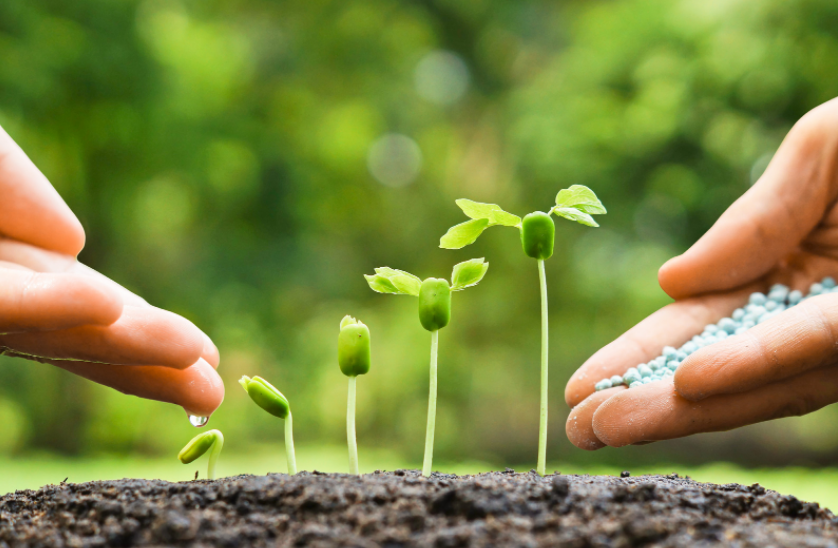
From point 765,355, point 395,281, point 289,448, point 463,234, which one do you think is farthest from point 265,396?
point 765,355

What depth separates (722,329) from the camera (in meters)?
1.07

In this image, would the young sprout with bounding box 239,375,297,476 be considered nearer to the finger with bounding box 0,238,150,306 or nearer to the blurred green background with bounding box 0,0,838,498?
the finger with bounding box 0,238,150,306

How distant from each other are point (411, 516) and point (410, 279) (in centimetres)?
29

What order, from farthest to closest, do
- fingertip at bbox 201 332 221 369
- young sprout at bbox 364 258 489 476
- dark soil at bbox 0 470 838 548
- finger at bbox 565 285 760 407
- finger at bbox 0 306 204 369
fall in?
1. finger at bbox 565 285 760 407
2. fingertip at bbox 201 332 221 369
3. finger at bbox 0 306 204 369
4. young sprout at bbox 364 258 489 476
5. dark soil at bbox 0 470 838 548

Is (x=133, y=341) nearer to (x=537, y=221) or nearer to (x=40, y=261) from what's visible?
(x=40, y=261)

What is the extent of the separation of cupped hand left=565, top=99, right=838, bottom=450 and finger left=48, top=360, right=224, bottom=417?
55 cm

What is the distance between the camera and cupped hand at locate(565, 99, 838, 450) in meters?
0.82

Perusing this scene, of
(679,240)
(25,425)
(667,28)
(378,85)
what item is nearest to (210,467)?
(679,240)

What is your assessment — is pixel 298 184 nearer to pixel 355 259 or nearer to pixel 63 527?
pixel 355 259

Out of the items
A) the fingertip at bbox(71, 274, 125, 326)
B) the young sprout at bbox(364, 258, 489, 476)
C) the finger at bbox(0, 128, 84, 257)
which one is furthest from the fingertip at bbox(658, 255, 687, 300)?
the finger at bbox(0, 128, 84, 257)

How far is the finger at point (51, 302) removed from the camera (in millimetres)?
714

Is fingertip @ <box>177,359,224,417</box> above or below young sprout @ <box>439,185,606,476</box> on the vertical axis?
below

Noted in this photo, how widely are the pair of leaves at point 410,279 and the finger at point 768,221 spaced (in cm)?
55

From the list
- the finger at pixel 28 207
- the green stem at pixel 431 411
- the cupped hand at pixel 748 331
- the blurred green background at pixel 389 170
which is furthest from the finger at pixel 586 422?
the blurred green background at pixel 389 170
